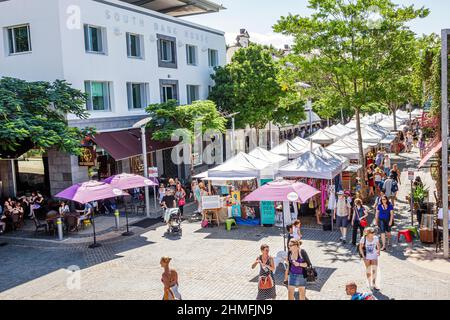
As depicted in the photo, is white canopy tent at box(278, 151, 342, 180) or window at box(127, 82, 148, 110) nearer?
white canopy tent at box(278, 151, 342, 180)

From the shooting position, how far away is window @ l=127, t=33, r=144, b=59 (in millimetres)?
26906

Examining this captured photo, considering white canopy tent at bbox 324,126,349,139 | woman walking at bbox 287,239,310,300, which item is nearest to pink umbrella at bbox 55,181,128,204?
woman walking at bbox 287,239,310,300

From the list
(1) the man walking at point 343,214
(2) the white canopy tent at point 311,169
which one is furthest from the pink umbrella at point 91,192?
(1) the man walking at point 343,214

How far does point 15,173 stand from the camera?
82.2 feet

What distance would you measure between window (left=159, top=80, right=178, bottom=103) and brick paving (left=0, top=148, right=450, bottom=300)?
1345cm

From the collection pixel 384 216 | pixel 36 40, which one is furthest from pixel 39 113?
pixel 384 216

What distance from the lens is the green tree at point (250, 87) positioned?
32719 mm

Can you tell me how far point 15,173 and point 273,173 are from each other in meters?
14.0

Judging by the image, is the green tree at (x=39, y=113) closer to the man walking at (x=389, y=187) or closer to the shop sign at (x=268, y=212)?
the shop sign at (x=268, y=212)

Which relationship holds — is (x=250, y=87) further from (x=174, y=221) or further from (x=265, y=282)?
(x=265, y=282)

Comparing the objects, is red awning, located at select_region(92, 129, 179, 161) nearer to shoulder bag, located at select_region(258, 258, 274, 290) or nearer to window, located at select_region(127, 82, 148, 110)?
window, located at select_region(127, 82, 148, 110)
